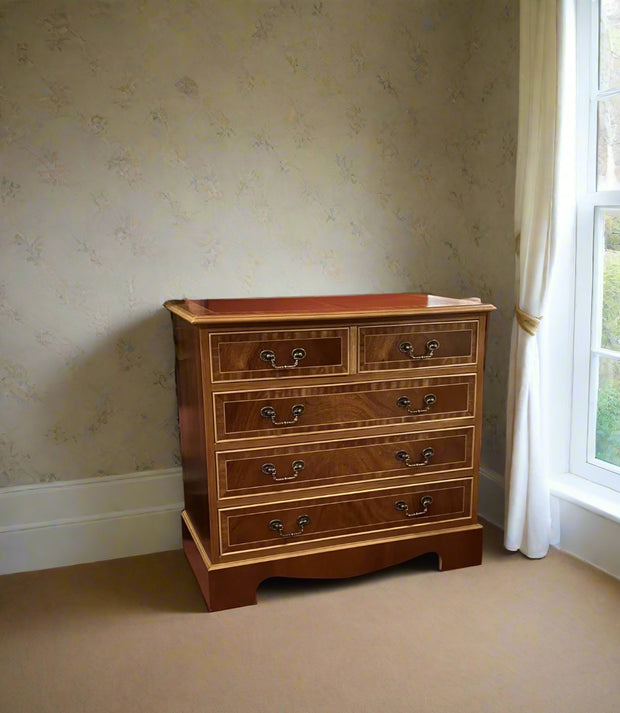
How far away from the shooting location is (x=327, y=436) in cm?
237

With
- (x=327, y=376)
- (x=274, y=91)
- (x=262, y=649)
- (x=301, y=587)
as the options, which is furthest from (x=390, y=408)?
(x=274, y=91)

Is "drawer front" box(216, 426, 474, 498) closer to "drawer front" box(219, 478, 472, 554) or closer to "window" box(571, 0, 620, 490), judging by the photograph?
"drawer front" box(219, 478, 472, 554)

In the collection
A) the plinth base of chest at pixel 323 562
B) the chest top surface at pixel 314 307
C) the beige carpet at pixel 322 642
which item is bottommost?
the beige carpet at pixel 322 642

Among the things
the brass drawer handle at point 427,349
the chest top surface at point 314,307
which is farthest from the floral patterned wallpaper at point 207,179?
the brass drawer handle at point 427,349

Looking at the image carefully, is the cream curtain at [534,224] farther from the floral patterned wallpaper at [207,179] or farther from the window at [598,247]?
the floral patterned wallpaper at [207,179]

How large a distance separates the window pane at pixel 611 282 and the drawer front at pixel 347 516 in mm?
717

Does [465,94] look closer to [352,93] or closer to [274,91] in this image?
[352,93]

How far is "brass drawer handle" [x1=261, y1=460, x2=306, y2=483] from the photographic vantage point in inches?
91.4

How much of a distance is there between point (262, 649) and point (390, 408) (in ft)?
2.76

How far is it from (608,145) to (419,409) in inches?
43.6

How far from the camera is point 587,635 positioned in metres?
2.16

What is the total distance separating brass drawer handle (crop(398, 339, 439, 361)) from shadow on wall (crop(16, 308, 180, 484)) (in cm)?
90

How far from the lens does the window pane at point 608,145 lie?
2.48 meters

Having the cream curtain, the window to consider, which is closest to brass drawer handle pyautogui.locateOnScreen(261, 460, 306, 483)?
the cream curtain
